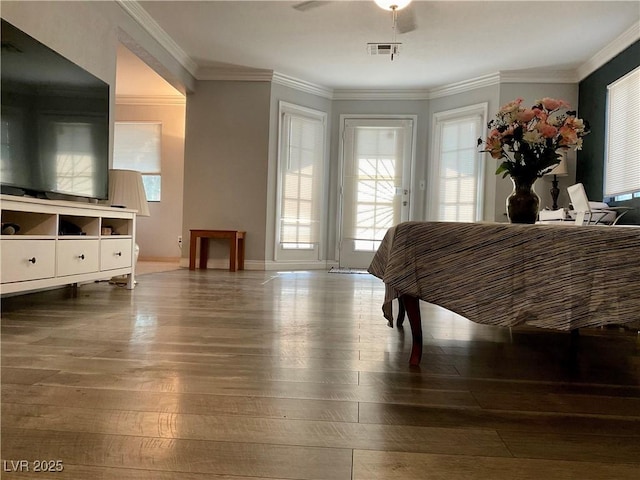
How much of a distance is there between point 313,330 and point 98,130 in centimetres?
234

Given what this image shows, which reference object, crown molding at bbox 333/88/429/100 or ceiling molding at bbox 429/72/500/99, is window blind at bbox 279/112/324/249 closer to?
crown molding at bbox 333/88/429/100

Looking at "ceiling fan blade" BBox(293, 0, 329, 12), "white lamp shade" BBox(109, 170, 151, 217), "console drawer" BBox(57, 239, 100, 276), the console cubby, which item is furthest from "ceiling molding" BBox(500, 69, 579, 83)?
the console cubby

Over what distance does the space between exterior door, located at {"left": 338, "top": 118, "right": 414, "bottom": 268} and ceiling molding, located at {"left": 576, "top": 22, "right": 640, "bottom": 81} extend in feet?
7.61

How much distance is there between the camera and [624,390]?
1389 millimetres

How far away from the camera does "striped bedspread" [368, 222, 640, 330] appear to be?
1336mm

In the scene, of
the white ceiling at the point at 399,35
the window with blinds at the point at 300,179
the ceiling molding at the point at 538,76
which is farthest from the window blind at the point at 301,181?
the ceiling molding at the point at 538,76

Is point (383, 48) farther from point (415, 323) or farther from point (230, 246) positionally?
point (415, 323)

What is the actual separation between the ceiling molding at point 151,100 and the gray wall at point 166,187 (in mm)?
47

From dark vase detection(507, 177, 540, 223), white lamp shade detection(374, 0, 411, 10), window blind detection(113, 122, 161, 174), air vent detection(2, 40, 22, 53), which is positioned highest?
white lamp shade detection(374, 0, 411, 10)

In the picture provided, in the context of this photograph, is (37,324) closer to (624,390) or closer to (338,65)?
(624,390)

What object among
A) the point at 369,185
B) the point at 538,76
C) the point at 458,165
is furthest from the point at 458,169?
the point at 538,76

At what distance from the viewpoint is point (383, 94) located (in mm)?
6477

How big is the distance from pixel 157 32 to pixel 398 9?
7.97ft

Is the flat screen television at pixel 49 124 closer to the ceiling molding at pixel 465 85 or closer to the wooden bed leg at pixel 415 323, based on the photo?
Answer: the wooden bed leg at pixel 415 323
